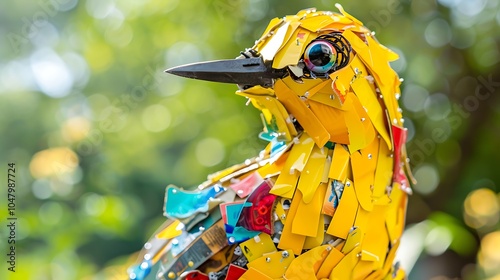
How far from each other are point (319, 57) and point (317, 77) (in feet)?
0.09

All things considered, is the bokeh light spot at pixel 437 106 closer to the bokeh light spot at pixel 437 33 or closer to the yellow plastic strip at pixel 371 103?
the bokeh light spot at pixel 437 33

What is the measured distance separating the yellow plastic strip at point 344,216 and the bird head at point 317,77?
0.23 ft

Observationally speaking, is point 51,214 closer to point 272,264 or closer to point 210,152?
point 210,152

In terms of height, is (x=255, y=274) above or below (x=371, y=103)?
below

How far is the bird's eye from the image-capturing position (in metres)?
→ 0.77

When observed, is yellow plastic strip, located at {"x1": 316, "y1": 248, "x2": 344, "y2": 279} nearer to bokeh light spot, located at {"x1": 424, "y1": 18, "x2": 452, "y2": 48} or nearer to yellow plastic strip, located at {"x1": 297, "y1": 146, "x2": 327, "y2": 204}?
yellow plastic strip, located at {"x1": 297, "y1": 146, "x2": 327, "y2": 204}

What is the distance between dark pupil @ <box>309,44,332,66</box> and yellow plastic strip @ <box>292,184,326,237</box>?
0.18m

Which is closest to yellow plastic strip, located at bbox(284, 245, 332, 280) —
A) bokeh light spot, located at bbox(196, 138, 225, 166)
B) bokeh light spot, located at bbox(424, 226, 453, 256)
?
bokeh light spot, located at bbox(424, 226, 453, 256)

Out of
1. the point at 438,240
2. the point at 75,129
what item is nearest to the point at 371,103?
the point at 438,240

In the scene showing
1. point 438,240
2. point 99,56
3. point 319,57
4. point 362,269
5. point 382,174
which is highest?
point 99,56

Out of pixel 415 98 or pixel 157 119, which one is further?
pixel 157 119

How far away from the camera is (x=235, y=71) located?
0.77 meters

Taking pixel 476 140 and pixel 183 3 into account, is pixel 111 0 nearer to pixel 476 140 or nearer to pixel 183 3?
pixel 183 3

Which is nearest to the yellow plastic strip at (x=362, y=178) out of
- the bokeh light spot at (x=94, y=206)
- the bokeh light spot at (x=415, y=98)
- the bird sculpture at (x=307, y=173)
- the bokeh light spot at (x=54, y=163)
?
the bird sculpture at (x=307, y=173)
